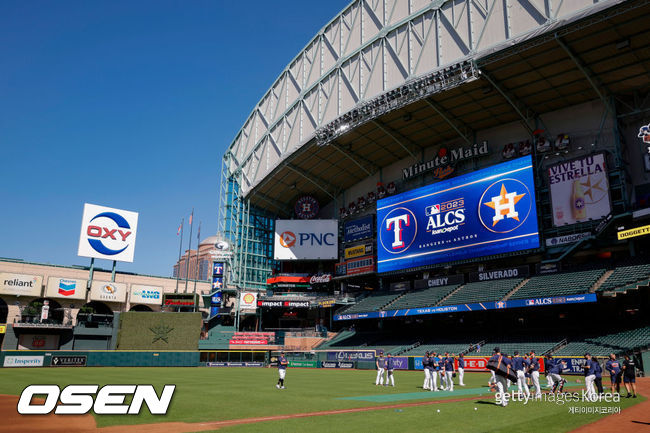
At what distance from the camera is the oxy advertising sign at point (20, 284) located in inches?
2297

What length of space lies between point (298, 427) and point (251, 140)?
6531 centimetres

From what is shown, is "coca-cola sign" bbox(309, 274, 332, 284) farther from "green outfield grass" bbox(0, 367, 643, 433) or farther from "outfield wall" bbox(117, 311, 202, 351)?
"green outfield grass" bbox(0, 367, 643, 433)

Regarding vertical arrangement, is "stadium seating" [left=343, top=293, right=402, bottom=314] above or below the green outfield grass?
above

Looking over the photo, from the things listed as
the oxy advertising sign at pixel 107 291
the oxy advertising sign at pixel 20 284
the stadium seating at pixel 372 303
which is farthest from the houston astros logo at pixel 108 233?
the stadium seating at pixel 372 303

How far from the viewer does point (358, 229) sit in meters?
62.1

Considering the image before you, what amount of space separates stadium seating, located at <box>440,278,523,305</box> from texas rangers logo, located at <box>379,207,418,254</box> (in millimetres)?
8186

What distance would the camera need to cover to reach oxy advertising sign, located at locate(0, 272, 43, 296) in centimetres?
5834

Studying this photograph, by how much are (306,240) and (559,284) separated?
120ft

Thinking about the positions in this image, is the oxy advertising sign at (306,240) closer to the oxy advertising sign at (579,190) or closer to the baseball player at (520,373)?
the oxy advertising sign at (579,190)

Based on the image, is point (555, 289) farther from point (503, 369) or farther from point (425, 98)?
point (503, 369)

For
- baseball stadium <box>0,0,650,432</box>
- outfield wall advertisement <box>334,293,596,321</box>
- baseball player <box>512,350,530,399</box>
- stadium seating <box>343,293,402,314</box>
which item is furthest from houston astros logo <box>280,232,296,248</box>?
baseball player <box>512,350,530,399</box>

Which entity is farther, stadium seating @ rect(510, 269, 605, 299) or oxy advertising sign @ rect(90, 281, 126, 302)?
oxy advertising sign @ rect(90, 281, 126, 302)

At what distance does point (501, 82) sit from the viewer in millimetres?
42469

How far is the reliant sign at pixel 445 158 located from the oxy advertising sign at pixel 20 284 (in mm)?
48034
